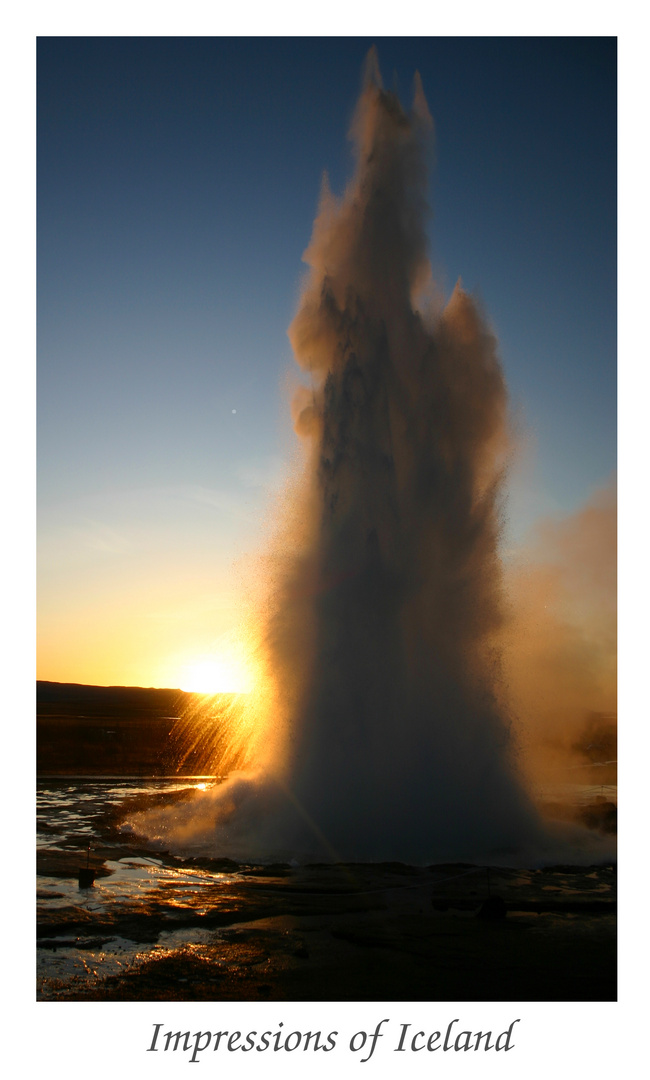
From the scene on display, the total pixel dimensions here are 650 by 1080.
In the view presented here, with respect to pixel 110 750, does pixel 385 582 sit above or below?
above

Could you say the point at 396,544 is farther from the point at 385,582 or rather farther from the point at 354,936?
the point at 354,936

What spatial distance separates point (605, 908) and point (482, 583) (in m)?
9.31

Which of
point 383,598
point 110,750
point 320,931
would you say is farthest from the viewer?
point 110,750

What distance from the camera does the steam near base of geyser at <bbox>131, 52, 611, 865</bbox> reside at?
17.0m

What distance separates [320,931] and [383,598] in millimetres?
9128

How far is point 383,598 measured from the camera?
19031 millimetres

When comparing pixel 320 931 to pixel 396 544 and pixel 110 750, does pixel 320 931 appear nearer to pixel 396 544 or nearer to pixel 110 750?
pixel 396 544

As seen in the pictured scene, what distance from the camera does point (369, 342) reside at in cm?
2111

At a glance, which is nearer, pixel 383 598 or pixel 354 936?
pixel 354 936

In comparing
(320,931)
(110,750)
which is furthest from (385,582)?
(110,750)

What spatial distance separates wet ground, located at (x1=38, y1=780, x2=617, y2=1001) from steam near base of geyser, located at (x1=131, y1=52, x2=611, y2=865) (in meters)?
1.58

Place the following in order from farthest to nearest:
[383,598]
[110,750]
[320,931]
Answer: [110,750]
[383,598]
[320,931]

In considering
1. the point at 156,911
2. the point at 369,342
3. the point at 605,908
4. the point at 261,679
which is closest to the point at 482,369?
the point at 369,342
